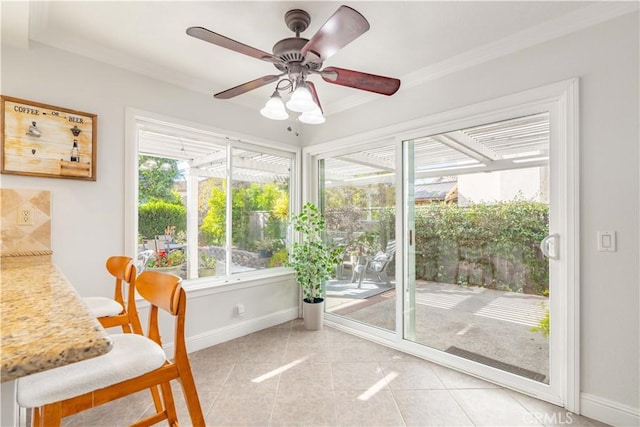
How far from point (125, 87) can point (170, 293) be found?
6.68 feet

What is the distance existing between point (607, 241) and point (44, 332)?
255cm

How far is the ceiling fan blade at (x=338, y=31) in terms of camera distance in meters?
1.23

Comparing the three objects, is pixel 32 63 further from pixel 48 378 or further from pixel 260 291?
pixel 260 291

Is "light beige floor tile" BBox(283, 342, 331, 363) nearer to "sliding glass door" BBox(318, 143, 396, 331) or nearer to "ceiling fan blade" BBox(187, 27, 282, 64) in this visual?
"sliding glass door" BBox(318, 143, 396, 331)

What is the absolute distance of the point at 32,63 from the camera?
202cm

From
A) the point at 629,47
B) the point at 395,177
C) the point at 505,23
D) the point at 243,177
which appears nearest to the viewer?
the point at 629,47

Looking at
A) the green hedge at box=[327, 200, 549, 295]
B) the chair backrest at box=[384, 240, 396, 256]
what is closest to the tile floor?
the green hedge at box=[327, 200, 549, 295]

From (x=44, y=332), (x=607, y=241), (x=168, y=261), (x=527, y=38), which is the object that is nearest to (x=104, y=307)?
(x=168, y=261)

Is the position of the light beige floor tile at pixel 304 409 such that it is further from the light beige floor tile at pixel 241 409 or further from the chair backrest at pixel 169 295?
the chair backrest at pixel 169 295

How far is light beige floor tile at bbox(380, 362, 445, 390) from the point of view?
2205 millimetres

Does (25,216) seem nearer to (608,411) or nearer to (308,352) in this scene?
(308,352)

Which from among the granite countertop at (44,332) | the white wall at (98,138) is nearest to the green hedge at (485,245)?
the white wall at (98,138)

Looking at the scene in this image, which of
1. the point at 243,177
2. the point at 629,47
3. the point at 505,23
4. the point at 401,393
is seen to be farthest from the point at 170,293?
the point at 629,47

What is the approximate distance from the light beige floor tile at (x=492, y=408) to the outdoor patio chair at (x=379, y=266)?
1.13 m
